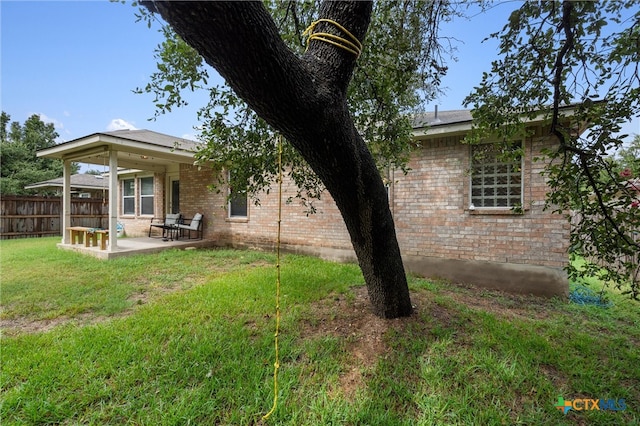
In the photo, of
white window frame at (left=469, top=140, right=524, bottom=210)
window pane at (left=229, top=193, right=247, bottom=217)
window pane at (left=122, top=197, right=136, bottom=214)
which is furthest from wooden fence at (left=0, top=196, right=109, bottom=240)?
white window frame at (left=469, top=140, right=524, bottom=210)

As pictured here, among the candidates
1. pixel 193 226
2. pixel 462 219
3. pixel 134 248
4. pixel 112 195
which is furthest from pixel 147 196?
pixel 462 219

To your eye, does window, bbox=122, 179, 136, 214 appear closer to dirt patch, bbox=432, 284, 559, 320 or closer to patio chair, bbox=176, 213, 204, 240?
patio chair, bbox=176, 213, 204, 240

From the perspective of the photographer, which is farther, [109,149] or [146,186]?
[146,186]

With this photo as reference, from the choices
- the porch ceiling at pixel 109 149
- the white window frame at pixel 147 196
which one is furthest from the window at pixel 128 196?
the porch ceiling at pixel 109 149

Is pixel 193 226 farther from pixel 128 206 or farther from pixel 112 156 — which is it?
pixel 128 206

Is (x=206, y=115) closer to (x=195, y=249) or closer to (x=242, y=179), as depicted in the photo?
(x=242, y=179)

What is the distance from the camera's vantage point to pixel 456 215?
5715 millimetres

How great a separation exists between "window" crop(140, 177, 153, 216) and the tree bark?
37.7 ft

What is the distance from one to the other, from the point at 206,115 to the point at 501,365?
4124 mm

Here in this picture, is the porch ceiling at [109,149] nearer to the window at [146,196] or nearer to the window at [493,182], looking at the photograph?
the window at [146,196]

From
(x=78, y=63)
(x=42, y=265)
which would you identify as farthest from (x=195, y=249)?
(x=78, y=63)

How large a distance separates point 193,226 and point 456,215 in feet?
26.5

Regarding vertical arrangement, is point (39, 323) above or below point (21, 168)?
below

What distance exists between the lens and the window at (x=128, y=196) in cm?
1213
